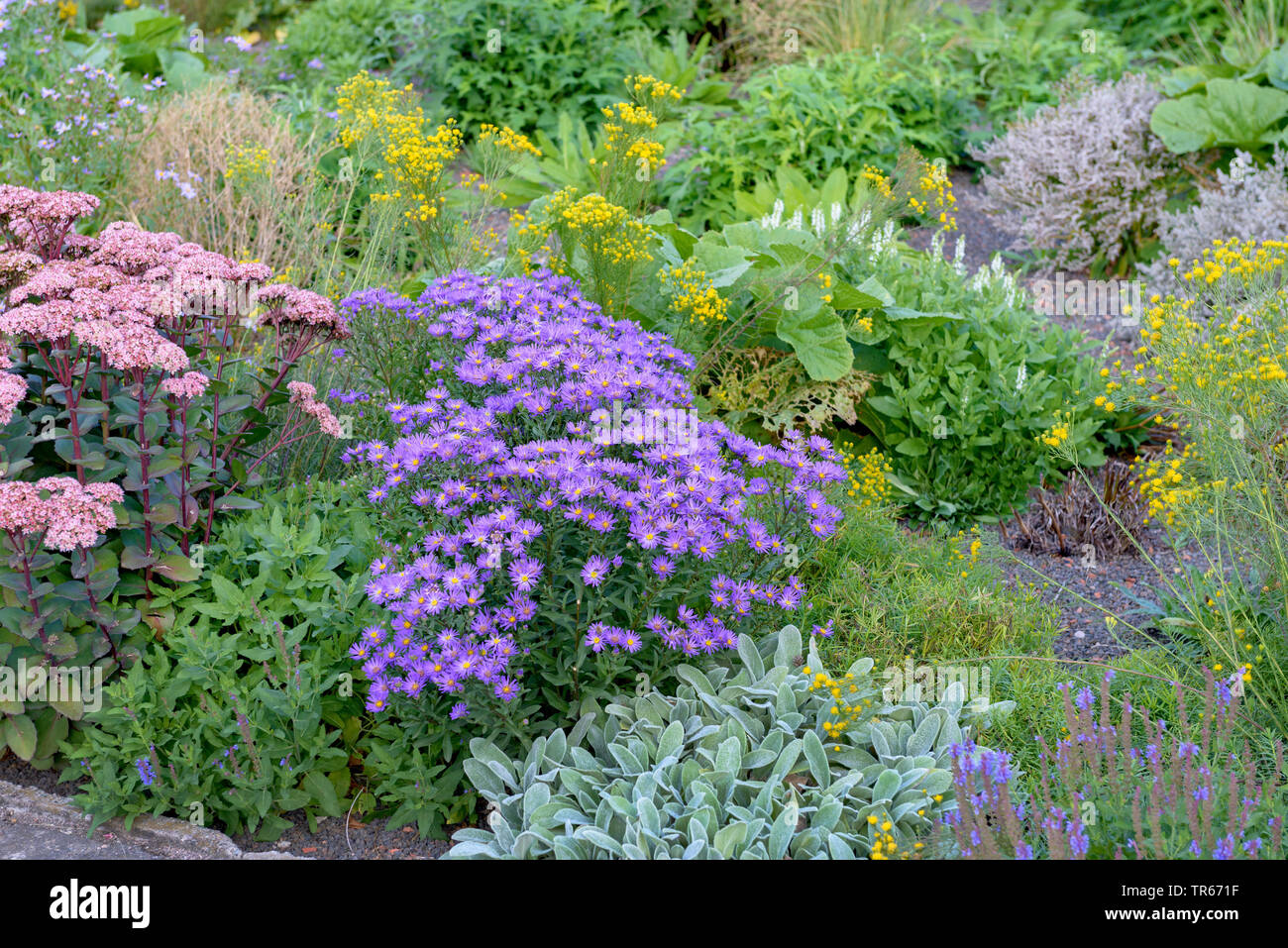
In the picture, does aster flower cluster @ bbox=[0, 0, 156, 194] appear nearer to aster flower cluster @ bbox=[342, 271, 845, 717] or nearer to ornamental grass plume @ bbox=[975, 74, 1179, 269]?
aster flower cluster @ bbox=[342, 271, 845, 717]

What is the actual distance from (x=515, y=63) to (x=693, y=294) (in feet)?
14.9

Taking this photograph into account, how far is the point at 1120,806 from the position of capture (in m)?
2.50

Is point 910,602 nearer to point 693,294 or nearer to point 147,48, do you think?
point 693,294

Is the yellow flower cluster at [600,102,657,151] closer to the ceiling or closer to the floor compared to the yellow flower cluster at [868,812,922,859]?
closer to the ceiling

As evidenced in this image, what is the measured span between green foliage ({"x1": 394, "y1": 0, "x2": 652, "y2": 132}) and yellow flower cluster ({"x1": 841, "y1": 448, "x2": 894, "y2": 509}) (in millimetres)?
4389

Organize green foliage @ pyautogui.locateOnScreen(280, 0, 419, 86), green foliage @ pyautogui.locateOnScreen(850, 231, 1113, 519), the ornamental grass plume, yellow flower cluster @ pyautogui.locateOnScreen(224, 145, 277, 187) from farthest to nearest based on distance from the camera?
green foliage @ pyautogui.locateOnScreen(280, 0, 419, 86)
the ornamental grass plume
yellow flower cluster @ pyautogui.locateOnScreen(224, 145, 277, 187)
green foliage @ pyautogui.locateOnScreen(850, 231, 1113, 519)

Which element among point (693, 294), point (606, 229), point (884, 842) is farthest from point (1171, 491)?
point (606, 229)

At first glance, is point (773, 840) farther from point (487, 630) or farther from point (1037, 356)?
point (1037, 356)

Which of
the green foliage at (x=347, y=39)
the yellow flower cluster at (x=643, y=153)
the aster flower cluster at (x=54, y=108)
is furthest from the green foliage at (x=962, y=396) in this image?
the green foliage at (x=347, y=39)

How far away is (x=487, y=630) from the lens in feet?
8.68

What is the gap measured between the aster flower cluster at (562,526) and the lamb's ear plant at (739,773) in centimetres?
18

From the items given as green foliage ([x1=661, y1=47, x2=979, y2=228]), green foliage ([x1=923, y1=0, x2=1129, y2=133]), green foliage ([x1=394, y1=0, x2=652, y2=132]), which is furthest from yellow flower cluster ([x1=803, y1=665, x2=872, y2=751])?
green foliage ([x1=394, y1=0, x2=652, y2=132])

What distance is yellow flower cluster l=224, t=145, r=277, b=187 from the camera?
18.7 ft

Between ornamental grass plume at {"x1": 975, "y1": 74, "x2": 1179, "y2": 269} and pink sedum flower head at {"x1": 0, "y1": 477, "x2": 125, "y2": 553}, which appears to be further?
ornamental grass plume at {"x1": 975, "y1": 74, "x2": 1179, "y2": 269}
